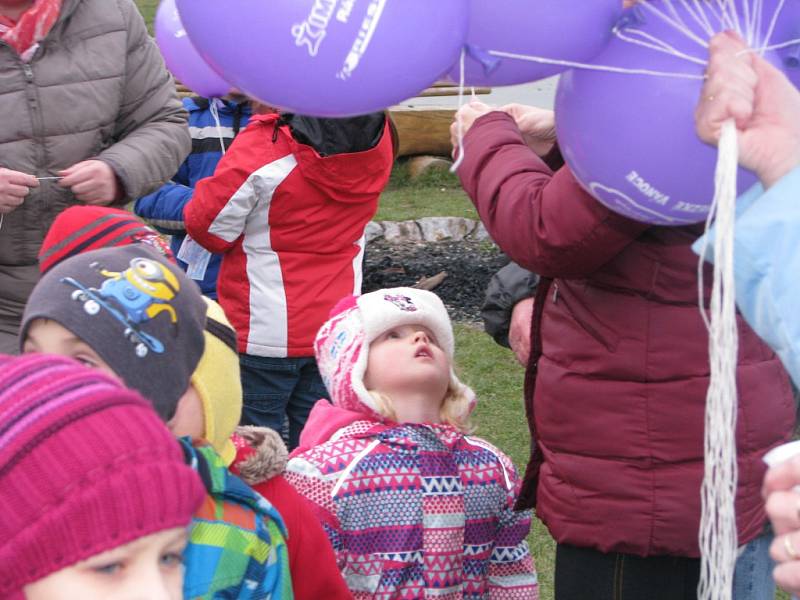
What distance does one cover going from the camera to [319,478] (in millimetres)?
2537

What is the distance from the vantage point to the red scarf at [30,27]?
9.53ft

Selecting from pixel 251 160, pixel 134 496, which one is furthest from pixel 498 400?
pixel 134 496

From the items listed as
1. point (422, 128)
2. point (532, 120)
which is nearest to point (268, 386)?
point (532, 120)

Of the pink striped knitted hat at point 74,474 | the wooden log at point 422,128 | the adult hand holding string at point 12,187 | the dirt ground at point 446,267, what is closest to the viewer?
the pink striped knitted hat at point 74,474

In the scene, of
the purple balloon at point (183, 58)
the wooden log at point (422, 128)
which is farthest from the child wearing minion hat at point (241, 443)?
the wooden log at point (422, 128)

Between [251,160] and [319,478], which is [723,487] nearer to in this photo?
[319,478]

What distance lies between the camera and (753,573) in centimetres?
247

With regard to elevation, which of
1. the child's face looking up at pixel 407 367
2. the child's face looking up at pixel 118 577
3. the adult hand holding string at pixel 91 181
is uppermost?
the child's face looking up at pixel 118 577

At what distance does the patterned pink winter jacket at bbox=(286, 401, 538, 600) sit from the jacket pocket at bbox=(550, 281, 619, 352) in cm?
48

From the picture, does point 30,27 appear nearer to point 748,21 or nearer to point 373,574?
point 373,574

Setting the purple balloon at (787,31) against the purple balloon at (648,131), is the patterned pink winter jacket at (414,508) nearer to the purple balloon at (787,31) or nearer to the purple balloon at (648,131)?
the purple balloon at (648,131)

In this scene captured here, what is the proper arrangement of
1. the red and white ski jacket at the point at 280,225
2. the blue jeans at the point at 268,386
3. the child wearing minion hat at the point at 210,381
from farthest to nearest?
the blue jeans at the point at 268,386 < the red and white ski jacket at the point at 280,225 < the child wearing minion hat at the point at 210,381

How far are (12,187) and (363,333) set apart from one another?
37.6 inches

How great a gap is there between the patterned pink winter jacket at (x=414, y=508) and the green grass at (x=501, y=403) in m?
1.22
